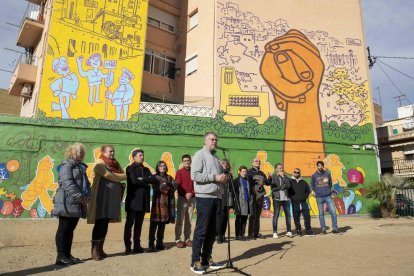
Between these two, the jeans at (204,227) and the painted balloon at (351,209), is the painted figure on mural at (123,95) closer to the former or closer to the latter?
the jeans at (204,227)

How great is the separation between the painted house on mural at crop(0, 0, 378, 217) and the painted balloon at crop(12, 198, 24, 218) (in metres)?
0.03

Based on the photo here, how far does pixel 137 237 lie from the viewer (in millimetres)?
5801

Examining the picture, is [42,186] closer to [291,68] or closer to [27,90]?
[27,90]

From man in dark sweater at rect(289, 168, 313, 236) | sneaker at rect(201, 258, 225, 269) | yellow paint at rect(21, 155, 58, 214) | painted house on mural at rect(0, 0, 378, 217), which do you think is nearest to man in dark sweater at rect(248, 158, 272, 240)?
man in dark sweater at rect(289, 168, 313, 236)

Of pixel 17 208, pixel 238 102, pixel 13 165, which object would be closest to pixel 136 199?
pixel 17 208

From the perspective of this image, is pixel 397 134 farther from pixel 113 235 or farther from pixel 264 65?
pixel 113 235

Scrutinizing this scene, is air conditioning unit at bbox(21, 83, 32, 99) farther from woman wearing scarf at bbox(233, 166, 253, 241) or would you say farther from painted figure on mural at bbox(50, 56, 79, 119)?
woman wearing scarf at bbox(233, 166, 253, 241)

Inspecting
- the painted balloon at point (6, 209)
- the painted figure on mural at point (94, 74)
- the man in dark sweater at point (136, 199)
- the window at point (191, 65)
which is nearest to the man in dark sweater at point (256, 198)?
the man in dark sweater at point (136, 199)

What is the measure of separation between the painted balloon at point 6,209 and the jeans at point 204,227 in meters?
8.93

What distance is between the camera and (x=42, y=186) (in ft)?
36.4

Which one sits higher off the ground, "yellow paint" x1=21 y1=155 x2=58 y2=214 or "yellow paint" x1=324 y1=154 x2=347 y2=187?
"yellow paint" x1=324 y1=154 x2=347 y2=187

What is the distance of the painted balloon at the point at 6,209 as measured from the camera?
34.7 feet

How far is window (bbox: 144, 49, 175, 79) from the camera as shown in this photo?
16594 mm

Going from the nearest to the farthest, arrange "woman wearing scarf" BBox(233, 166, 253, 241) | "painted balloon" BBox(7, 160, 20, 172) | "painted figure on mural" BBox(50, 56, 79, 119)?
1. "woman wearing scarf" BBox(233, 166, 253, 241)
2. "painted balloon" BBox(7, 160, 20, 172)
3. "painted figure on mural" BBox(50, 56, 79, 119)
